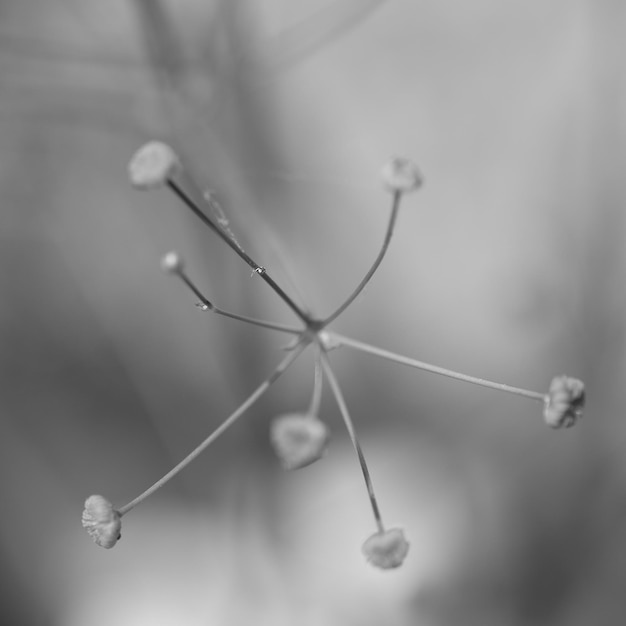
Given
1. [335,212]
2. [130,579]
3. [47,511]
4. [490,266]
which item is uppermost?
[335,212]

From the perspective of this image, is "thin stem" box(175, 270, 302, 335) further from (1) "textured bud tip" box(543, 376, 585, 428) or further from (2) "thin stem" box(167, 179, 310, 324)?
(1) "textured bud tip" box(543, 376, 585, 428)

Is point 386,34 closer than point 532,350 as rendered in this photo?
Yes

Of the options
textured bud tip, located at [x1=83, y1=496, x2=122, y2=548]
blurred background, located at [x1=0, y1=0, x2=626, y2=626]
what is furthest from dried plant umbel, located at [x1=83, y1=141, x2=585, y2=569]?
blurred background, located at [x1=0, y1=0, x2=626, y2=626]

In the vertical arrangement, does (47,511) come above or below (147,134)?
below

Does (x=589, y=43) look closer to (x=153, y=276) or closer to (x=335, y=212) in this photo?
(x=335, y=212)

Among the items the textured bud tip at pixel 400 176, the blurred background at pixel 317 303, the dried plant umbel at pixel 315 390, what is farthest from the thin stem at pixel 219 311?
the blurred background at pixel 317 303

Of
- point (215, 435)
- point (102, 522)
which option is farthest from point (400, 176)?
point (102, 522)

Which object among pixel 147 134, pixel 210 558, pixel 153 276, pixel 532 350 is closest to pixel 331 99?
pixel 147 134

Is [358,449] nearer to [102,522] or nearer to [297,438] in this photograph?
[297,438]
